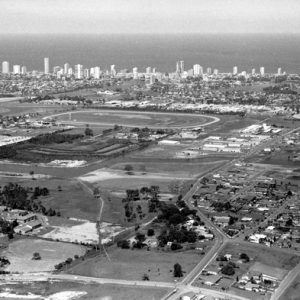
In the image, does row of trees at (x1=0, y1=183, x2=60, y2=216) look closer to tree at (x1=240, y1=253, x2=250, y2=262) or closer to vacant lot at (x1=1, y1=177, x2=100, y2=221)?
vacant lot at (x1=1, y1=177, x2=100, y2=221)

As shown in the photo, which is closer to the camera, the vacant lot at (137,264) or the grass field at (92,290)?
the grass field at (92,290)

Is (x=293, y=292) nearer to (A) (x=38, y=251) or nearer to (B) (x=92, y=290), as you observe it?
(B) (x=92, y=290)

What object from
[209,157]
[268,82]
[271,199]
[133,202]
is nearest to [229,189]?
[271,199]

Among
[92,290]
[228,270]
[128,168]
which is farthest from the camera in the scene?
[128,168]

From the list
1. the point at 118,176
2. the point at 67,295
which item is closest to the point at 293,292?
the point at 67,295

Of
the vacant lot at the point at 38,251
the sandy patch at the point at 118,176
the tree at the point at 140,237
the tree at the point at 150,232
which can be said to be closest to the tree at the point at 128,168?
the sandy patch at the point at 118,176

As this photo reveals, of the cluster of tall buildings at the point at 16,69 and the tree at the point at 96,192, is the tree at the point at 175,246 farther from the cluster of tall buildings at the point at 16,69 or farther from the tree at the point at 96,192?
the cluster of tall buildings at the point at 16,69
